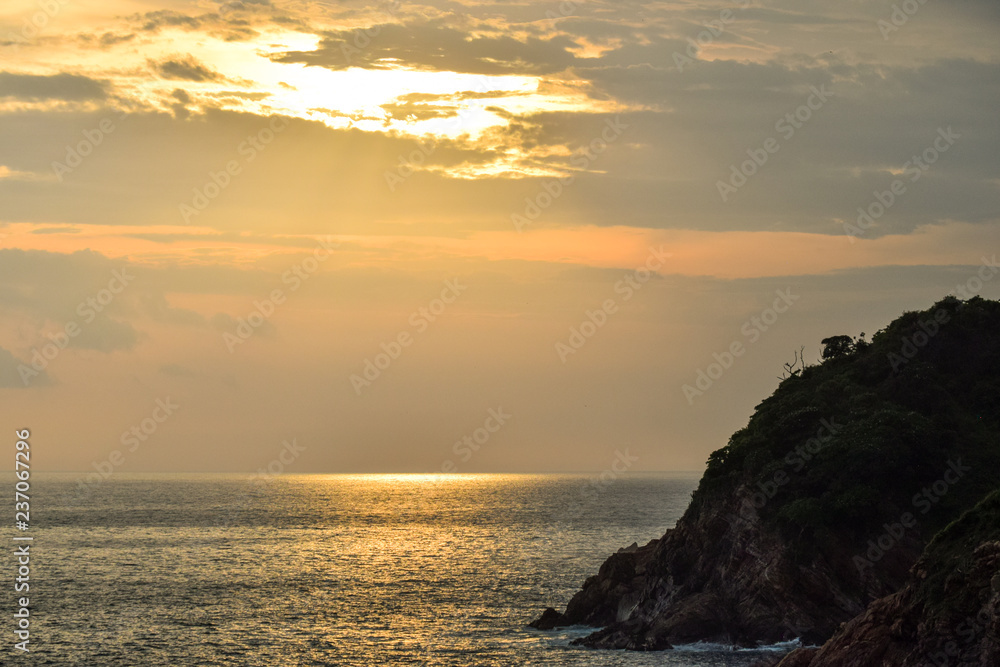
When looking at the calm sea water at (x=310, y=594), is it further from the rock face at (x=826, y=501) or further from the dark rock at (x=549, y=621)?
the rock face at (x=826, y=501)

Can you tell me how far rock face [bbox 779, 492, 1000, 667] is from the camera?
40231 millimetres

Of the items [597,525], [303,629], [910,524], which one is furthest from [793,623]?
[597,525]

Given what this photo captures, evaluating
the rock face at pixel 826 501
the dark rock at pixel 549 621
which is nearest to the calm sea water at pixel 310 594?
the dark rock at pixel 549 621

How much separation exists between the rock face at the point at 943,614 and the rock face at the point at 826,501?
44.0 feet

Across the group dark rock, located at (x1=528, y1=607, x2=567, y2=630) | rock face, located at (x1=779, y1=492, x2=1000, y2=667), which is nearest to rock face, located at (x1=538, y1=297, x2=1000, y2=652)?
dark rock, located at (x1=528, y1=607, x2=567, y2=630)

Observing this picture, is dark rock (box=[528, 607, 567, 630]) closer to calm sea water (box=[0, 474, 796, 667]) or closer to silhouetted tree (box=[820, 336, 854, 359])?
calm sea water (box=[0, 474, 796, 667])

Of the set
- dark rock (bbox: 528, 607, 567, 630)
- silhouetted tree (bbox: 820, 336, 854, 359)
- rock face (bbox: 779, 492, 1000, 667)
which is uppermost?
silhouetted tree (bbox: 820, 336, 854, 359)

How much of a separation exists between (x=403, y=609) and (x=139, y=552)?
173ft

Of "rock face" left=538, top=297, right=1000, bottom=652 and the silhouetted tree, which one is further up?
the silhouetted tree

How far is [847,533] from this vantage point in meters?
64.4

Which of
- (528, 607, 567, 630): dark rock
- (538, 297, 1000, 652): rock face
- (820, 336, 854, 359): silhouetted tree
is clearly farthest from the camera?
(820, 336, 854, 359): silhouetted tree

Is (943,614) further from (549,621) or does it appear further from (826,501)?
(549,621)

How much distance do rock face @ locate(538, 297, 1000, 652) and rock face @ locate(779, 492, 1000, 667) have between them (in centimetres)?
1342

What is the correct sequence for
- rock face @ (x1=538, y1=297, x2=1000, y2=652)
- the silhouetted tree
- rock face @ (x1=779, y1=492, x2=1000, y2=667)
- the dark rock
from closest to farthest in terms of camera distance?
1. rock face @ (x1=779, y1=492, x2=1000, y2=667)
2. rock face @ (x1=538, y1=297, x2=1000, y2=652)
3. the dark rock
4. the silhouetted tree
